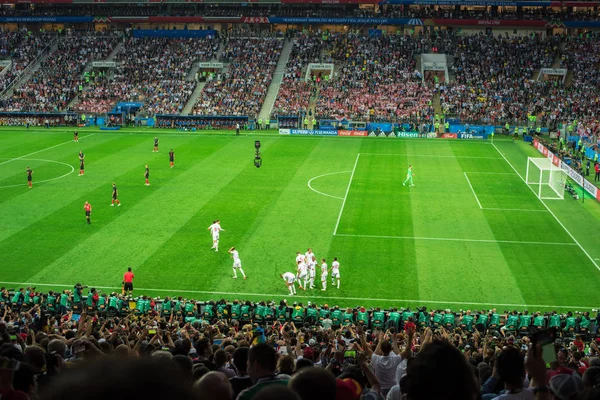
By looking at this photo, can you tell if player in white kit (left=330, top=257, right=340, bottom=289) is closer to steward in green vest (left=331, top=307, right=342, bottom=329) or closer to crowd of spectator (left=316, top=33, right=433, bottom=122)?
steward in green vest (left=331, top=307, right=342, bottom=329)

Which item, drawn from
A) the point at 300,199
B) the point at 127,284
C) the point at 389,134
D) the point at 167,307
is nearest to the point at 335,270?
the point at 167,307

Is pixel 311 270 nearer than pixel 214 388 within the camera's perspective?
No

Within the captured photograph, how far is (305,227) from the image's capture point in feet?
112

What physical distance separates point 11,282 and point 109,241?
582 centimetres

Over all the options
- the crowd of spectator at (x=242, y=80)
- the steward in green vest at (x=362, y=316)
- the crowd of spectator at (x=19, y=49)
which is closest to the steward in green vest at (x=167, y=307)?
the steward in green vest at (x=362, y=316)

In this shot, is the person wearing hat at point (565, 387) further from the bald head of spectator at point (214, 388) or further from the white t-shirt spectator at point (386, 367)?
the white t-shirt spectator at point (386, 367)

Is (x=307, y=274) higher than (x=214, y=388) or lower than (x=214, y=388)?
lower

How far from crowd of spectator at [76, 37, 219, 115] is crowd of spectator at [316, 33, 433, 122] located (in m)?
15.5

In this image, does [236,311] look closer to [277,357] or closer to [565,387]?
[277,357]

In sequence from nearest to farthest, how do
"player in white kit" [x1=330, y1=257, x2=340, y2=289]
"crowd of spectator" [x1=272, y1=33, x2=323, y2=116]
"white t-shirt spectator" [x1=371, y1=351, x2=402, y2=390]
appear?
"white t-shirt spectator" [x1=371, y1=351, x2=402, y2=390], "player in white kit" [x1=330, y1=257, x2=340, y2=289], "crowd of spectator" [x1=272, y1=33, x2=323, y2=116]

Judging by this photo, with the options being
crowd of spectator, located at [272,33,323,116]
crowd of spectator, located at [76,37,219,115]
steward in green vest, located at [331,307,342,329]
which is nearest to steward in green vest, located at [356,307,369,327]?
steward in green vest, located at [331,307,342,329]

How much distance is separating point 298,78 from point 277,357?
225ft

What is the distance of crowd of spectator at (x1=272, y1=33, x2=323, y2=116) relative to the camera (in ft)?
236

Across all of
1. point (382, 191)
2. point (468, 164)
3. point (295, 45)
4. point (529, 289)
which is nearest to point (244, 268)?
point (529, 289)
